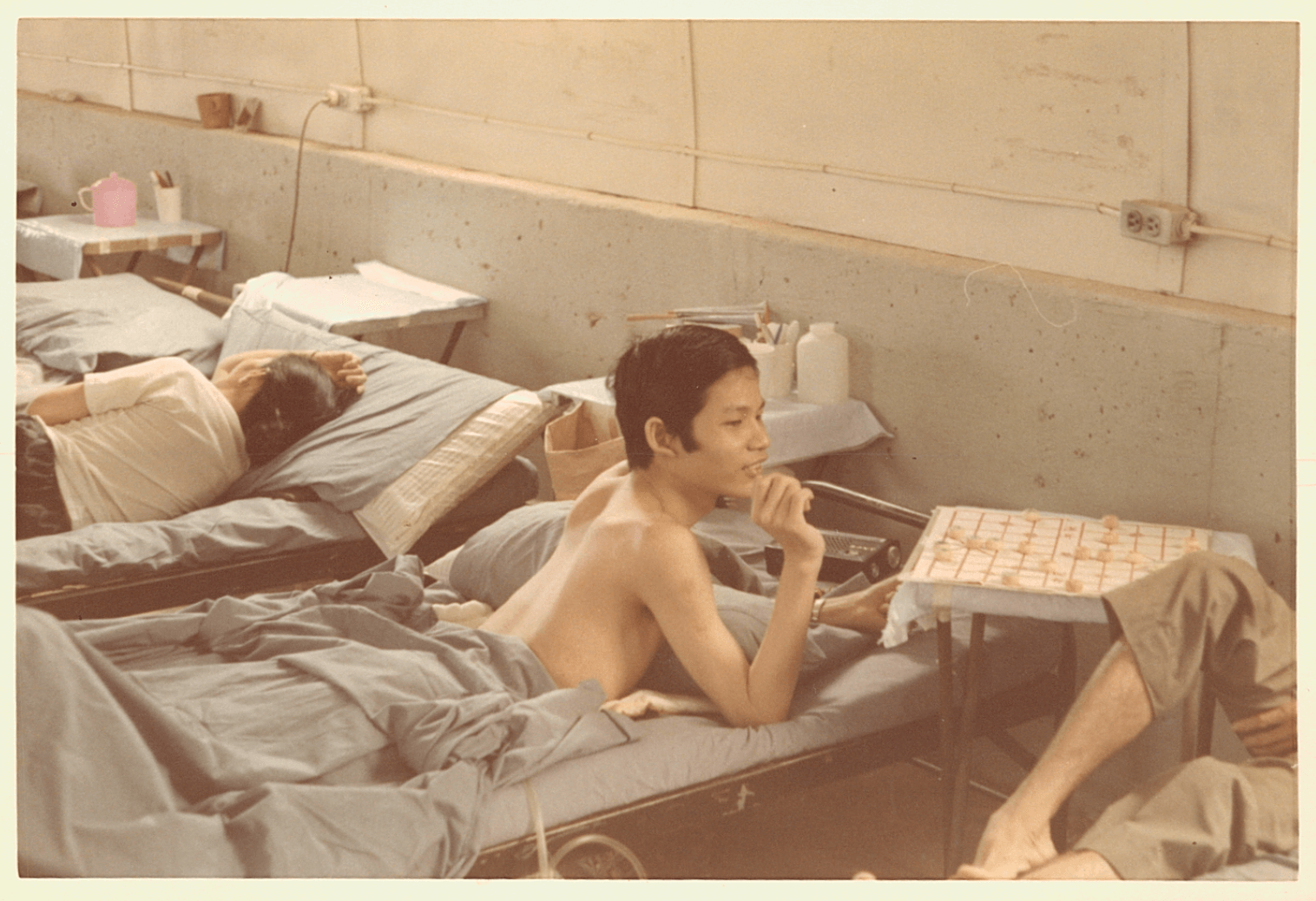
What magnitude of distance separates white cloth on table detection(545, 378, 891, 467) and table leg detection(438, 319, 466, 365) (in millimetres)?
1226

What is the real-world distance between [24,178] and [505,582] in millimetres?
3694

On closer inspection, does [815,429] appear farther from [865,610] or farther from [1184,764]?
[1184,764]

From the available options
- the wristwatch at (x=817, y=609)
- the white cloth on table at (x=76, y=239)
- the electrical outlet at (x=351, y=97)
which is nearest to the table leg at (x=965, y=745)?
the wristwatch at (x=817, y=609)

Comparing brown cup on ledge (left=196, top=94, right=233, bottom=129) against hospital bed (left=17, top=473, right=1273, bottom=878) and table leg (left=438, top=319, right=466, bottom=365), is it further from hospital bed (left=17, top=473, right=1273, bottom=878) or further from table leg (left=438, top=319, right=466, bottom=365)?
hospital bed (left=17, top=473, right=1273, bottom=878)

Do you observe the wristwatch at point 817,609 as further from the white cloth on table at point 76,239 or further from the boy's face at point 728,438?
the white cloth on table at point 76,239

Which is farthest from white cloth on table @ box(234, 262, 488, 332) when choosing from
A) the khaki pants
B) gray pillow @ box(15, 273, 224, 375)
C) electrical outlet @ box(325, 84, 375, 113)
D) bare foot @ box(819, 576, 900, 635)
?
the khaki pants

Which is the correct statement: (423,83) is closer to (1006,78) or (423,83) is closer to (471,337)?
(471,337)

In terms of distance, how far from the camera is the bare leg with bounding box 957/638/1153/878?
2.36 meters

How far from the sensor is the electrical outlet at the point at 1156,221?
2.88 m

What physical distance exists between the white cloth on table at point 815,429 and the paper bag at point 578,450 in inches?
9.0

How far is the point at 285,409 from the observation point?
3871mm

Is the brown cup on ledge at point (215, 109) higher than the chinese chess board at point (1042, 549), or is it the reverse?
the brown cup on ledge at point (215, 109)

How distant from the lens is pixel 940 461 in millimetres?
3395

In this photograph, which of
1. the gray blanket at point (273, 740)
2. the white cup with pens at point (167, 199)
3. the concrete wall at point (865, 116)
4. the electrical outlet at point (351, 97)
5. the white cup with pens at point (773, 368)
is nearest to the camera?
the gray blanket at point (273, 740)
